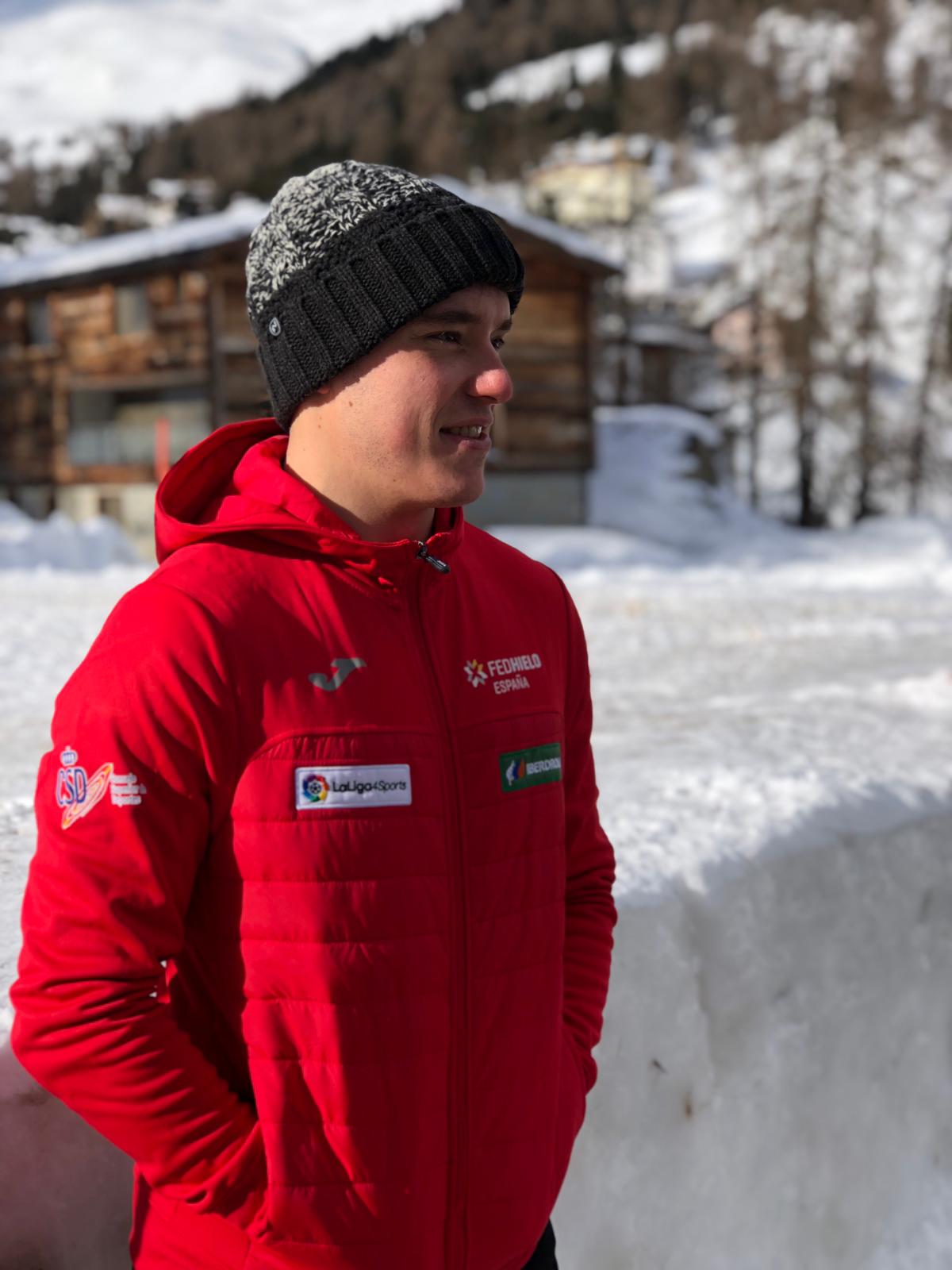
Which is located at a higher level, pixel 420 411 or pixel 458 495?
pixel 420 411

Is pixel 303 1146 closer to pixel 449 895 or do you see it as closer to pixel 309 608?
pixel 449 895

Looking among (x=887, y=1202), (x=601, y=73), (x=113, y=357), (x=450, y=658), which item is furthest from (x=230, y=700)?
(x=601, y=73)

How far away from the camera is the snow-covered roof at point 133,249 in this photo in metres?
20.7

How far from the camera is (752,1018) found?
3.49 metres

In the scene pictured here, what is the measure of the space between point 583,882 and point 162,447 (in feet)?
61.1

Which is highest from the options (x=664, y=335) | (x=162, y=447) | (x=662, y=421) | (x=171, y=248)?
(x=171, y=248)

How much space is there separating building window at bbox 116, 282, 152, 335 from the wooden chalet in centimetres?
3

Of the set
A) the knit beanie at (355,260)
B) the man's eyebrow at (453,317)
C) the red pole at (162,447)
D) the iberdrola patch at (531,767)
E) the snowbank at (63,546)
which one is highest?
the knit beanie at (355,260)

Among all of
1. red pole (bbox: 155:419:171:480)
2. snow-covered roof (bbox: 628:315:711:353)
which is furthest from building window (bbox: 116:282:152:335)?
snow-covered roof (bbox: 628:315:711:353)

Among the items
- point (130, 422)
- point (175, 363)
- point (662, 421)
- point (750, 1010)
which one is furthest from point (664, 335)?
point (750, 1010)

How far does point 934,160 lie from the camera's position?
96.9 feet

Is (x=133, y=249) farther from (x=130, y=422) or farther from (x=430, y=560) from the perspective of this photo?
(x=430, y=560)

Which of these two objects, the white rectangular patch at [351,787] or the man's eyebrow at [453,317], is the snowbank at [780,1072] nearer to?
the white rectangular patch at [351,787]

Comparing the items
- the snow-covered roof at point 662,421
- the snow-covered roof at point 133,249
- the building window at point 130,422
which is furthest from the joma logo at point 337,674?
the snow-covered roof at point 662,421
